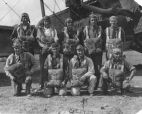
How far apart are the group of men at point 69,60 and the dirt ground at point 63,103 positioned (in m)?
0.27

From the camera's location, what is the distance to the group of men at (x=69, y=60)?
6879 mm

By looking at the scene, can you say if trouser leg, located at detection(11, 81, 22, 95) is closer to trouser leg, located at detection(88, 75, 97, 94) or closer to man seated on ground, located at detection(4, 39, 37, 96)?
man seated on ground, located at detection(4, 39, 37, 96)

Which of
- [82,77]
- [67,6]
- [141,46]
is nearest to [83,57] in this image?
[82,77]

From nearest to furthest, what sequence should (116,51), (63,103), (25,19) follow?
1. (63,103)
2. (116,51)
3. (25,19)

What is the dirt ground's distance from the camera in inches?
224

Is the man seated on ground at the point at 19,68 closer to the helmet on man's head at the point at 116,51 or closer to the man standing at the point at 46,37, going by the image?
the man standing at the point at 46,37

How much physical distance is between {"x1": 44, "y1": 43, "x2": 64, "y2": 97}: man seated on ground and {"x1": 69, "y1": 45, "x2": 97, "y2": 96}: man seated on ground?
0.86ft

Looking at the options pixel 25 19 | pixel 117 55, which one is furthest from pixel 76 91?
pixel 25 19

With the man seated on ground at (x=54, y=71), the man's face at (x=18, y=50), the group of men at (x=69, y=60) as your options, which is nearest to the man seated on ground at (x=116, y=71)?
Result: the group of men at (x=69, y=60)

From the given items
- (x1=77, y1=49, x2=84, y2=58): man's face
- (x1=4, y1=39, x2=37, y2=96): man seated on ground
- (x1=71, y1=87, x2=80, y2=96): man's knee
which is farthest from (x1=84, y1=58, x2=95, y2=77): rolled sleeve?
(x1=4, y1=39, x2=37, y2=96): man seated on ground

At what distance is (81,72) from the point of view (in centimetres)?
696

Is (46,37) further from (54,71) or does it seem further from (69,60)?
(54,71)

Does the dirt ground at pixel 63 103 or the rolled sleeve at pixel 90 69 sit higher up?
the rolled sleeve at pixel 90 69

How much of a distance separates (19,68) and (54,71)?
0.81 metres
